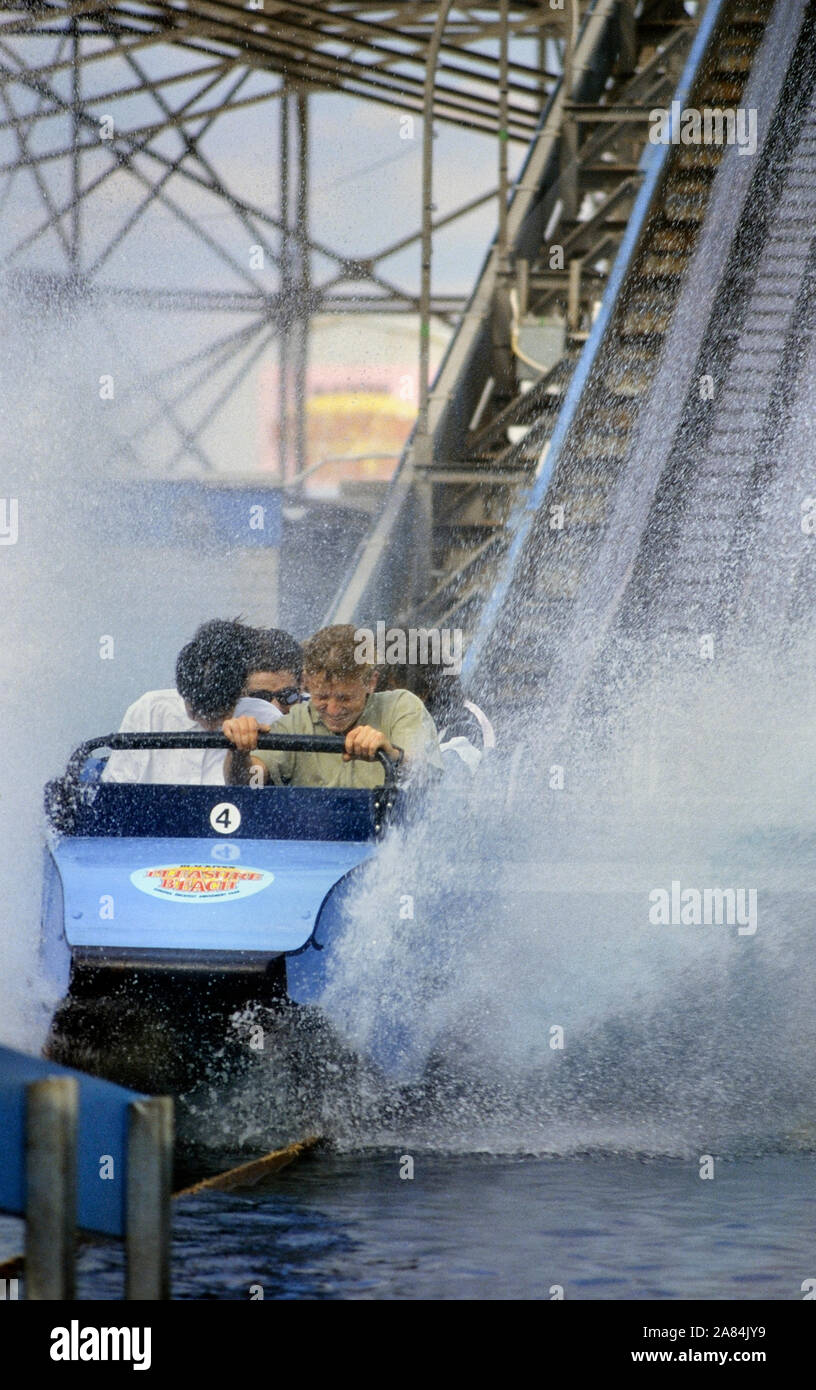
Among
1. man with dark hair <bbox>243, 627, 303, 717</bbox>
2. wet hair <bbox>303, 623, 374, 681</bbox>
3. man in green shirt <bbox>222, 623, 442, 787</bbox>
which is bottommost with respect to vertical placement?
man in green shirt <bbox>222, 623, 442, 787</bbox>

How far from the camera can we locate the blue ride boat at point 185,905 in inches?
188

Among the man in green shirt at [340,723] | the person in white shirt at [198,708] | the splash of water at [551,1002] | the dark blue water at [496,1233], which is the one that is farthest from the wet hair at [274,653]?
the dark blue water at [496,1233]

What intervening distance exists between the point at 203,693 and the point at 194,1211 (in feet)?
5.50

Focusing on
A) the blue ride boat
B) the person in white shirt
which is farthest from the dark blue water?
the person in white shirt

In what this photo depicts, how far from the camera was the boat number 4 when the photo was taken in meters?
5.05

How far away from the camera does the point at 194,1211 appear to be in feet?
14.5

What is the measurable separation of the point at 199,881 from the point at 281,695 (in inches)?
61.1

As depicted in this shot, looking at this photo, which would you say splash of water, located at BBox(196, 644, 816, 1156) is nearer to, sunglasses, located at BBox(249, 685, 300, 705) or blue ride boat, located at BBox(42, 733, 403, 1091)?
blue ride boat, located at BBox(42, 733, 403, 1091)

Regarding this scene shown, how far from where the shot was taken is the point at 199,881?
4.90m

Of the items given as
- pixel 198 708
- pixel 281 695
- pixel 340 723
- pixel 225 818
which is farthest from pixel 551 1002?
pixel 281 695

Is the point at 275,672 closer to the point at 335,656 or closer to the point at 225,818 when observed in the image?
the point at 335,656

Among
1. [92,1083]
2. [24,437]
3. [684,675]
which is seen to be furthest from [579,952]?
[24,437]

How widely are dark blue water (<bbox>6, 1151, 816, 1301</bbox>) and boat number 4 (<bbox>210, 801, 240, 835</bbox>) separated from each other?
0.85 m
